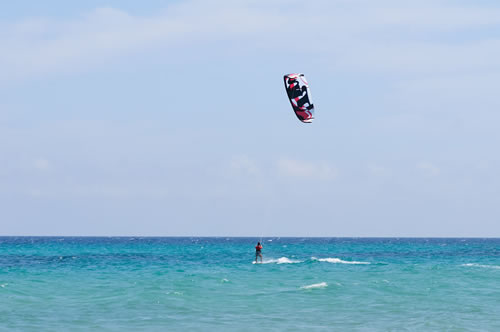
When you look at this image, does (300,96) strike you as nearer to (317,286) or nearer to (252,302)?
(317,286)

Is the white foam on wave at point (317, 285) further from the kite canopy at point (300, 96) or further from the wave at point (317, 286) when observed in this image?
the kite canopy at point (300, 96)


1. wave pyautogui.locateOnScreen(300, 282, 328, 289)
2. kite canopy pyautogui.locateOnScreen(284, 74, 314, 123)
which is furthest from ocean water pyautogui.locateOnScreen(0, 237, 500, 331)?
kite canopy pyautogui.locateOnScreen(284, 74, 314, 123)

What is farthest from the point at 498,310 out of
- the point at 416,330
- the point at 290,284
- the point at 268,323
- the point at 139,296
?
the point at 139,296

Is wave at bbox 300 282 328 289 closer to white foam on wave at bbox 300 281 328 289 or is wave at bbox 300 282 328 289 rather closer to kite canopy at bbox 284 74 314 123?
white foam on wave at bbox 300 281 328 289

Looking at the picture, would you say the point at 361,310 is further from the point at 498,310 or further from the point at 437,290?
the point at 437,290

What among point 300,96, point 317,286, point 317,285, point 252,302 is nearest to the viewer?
point 252,302

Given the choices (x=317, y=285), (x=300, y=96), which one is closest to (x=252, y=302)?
(x=317, y=285)

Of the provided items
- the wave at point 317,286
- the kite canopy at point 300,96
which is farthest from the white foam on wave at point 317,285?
the kite canopy at point 300,96

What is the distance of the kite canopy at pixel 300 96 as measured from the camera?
3922 centimetres

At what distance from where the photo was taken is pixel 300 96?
129ft

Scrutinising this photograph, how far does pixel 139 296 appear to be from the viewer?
31094 mm

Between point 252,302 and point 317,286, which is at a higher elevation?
point 317,286

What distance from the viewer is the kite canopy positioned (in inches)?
1544

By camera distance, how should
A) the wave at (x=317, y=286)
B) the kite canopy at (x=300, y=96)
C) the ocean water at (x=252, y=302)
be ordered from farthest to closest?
the kite canopy at (x=300, y=96)
the wave at (x=317, y=286)
the ocean water at (x=252, y=302)
